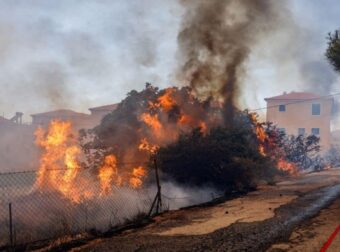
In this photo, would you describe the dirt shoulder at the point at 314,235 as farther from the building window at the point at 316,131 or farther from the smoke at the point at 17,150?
the building window at the point at 316,131

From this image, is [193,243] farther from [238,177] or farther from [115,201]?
[238,177]

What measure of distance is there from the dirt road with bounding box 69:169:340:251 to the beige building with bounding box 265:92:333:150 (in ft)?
142

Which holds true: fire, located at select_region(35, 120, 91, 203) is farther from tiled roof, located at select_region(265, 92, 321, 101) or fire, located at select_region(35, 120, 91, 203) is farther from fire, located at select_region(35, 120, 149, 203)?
tiled roof, located at select_region(265, 92, 321, 101)

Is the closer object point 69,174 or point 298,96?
point 69,174

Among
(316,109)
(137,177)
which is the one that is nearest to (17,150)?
(137,177)

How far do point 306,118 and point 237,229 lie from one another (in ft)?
161

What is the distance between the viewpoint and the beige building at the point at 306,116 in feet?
172

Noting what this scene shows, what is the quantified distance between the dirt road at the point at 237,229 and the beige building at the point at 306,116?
142 feet

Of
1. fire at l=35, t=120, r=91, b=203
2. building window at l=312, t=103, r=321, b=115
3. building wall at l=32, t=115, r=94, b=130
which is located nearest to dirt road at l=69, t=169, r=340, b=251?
fire at l=35, t=120, r=91, b=203

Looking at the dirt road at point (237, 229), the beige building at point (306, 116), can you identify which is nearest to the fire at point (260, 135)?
the dirt road at point (237, 229)

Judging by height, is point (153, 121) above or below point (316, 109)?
below

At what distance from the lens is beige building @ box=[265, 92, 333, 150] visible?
5238cm

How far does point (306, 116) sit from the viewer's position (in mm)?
52875

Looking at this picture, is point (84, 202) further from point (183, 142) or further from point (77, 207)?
point (183, 142)
